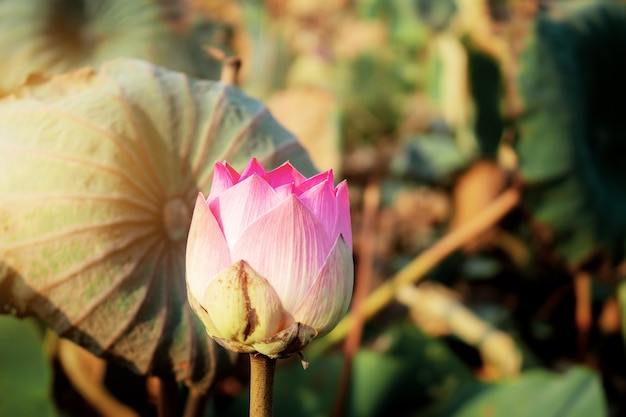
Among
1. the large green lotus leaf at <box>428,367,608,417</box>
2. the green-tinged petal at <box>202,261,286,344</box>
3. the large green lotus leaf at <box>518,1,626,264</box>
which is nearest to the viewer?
the green-tinged petal at <box>202,261,286,344</box>

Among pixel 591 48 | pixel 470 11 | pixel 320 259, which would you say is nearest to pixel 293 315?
pixel 320 259

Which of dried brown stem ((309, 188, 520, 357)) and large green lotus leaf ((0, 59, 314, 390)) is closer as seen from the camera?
large green lotus leaf ((0, 59, 314, 390))

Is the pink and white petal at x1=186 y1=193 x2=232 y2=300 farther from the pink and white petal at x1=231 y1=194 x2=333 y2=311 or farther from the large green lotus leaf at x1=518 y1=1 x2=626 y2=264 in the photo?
the large green lotus leaf at x1=518 y1=1 x2=626 y2=264

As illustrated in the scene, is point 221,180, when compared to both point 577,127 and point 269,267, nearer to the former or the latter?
point 269,267

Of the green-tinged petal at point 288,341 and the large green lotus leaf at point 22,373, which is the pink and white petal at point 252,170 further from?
the large green lotus leaf at point 22,373

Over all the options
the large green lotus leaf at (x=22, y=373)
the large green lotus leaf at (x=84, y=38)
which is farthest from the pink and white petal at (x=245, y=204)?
the large green lotus leaf at (x=84, y=38)

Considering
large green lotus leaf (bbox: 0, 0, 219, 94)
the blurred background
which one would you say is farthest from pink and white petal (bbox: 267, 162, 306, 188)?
large green lotus leaf (bbox: 0, 0, 219, 94)

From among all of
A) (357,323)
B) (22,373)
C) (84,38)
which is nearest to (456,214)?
(357,323)
